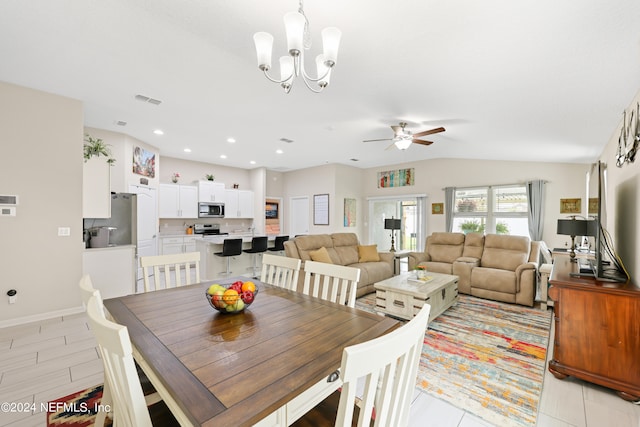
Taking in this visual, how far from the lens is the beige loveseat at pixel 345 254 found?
429cm

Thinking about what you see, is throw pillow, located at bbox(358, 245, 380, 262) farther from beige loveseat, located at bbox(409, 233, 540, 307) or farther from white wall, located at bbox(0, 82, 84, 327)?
white wall, located at bbox(0, 82, 84, 327)

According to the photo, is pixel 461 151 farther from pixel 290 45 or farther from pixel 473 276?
pixel 290 45

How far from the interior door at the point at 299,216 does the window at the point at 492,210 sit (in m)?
4.18

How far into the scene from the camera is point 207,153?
Answer: 21.4 feet

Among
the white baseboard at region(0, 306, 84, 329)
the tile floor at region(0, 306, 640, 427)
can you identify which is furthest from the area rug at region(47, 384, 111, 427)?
the white baseboard at region(0, 306, 84, 329)

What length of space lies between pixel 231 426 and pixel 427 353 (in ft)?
7.95

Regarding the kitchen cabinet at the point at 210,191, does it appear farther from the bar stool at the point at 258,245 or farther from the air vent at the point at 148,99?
the air vent at the point at 148,99

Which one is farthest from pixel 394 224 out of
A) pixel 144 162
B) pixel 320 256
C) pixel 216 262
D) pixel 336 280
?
pixel 144 162

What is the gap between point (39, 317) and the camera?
10.8 ft

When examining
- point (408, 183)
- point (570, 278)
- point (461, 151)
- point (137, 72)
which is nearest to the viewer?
point (570, 278)

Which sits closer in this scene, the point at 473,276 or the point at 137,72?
the point at 137,72

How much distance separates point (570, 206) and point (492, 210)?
1295 mm

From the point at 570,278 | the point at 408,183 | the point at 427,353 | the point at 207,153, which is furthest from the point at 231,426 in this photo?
the point at 408,183

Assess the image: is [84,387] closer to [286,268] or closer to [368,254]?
[286,268]
